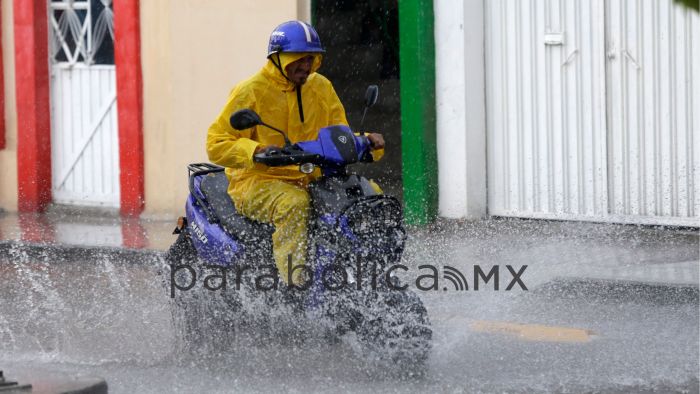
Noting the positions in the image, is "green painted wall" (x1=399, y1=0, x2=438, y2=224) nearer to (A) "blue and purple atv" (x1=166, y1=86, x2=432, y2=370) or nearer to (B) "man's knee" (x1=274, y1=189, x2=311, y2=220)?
(A) "blue and purple atv" (x1=166, y1=86, x2=432, y2=370)

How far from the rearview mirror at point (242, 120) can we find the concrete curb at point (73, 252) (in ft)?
12.9

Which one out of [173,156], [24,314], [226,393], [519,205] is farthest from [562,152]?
[226,393]

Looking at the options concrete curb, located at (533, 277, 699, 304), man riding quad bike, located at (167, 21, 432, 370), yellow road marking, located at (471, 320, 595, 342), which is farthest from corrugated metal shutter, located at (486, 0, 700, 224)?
man riding quad bike, located at (167, 21, 432, 370)

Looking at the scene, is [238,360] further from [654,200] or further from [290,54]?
[654,200]

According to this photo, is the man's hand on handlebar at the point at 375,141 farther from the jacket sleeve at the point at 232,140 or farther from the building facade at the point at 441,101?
the building facade at the point at 441,101

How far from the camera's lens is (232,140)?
6758mm

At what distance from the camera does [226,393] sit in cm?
620

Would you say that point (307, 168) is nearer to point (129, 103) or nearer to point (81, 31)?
point (129, 103)

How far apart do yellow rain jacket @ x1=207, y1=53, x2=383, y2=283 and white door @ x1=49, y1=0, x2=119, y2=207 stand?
6.14 meters

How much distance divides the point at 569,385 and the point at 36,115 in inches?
320

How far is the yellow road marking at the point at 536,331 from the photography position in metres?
7.20

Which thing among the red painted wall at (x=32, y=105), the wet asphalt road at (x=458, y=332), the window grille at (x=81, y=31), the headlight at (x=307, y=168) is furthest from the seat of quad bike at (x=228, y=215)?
the red painted wall at (x=32, y=105)

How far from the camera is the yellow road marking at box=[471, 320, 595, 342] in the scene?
23.6 feet

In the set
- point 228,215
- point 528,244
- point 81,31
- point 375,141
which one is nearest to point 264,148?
point 228,215
